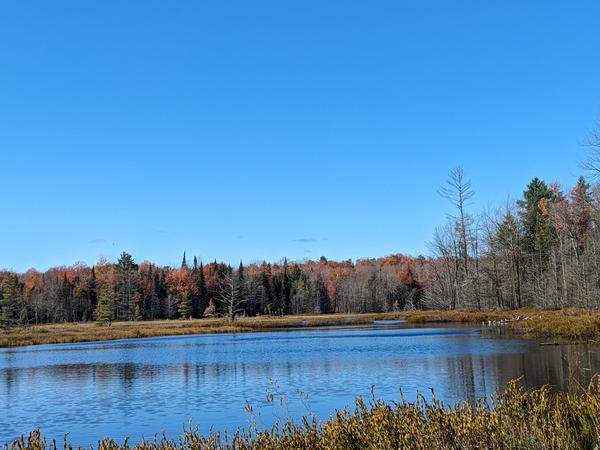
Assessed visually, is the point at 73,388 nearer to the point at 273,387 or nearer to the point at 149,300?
the point at 273,387

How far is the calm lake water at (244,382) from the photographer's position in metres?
18.0

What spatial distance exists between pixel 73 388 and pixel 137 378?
11.5 ft

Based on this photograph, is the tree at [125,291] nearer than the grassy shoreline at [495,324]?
No

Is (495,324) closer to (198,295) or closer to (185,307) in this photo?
(185,307)

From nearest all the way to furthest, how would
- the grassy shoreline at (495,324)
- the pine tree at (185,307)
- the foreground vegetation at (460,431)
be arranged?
the foreground vegetation at (460,431) → the grassy shoreline at (495,324) → the pine tree at (185,307)

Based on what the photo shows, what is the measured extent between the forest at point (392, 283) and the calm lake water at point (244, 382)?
49.9 ft

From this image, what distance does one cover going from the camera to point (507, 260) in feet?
265

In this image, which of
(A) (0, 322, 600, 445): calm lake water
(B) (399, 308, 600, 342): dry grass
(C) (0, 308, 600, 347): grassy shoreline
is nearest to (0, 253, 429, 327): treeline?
(C) (0, 308, 600, 347): grassy shoreline

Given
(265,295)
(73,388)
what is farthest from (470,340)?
(265,295)

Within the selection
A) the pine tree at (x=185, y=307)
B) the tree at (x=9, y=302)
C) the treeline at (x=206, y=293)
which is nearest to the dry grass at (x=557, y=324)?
the treeline at (x=206, y=293)

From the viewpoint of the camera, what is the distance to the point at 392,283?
15800 centimetres

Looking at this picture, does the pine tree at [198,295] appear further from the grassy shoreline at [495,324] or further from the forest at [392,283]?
the grassy shoreline at [495,324]

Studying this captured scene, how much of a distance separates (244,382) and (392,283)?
444ft

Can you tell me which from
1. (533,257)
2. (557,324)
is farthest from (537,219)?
(557,324)
